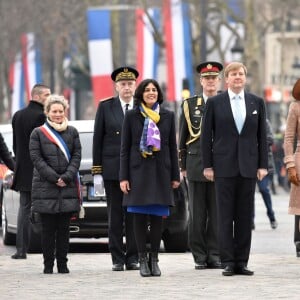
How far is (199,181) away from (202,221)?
38cm

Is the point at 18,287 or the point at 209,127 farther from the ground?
the point at 209,127

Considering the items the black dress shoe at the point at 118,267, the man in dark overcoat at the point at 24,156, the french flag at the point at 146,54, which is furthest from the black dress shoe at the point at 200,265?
the french flag at the point at 146,54

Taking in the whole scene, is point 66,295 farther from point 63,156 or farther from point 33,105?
point 33,105

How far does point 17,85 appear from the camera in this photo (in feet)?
192

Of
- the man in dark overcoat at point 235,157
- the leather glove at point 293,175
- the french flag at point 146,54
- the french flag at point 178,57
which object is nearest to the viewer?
the man in dark overcoat at point 235,157

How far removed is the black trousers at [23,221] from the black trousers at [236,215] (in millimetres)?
3023

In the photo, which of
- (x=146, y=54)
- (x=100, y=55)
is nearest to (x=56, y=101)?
(x=146, y=54)

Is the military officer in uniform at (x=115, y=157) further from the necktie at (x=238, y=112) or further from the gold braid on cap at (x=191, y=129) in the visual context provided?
the necktie at (x=238, y=112)

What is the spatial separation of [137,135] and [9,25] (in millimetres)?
48076

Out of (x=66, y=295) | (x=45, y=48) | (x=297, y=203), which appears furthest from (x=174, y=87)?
(x=66, y=295)

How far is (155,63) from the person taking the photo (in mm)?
48031

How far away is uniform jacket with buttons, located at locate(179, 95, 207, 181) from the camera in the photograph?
1445 cm

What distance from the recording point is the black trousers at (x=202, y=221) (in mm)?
14484

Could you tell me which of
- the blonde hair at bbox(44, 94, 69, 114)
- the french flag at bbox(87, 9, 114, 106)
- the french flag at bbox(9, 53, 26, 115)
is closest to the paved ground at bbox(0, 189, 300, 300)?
the blonde hair at bbox(44, 94, 69, 114)
